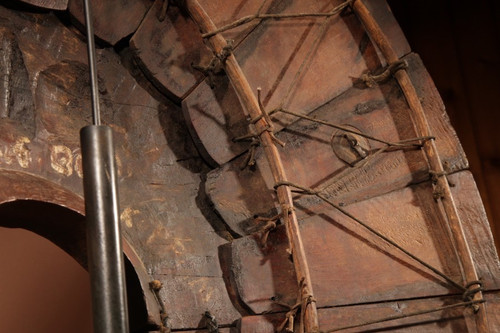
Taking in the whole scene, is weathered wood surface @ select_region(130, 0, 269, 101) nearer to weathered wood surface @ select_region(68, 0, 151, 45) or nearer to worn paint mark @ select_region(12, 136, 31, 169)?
weathered wood surface @ select_region(68, 0, 151, 45)

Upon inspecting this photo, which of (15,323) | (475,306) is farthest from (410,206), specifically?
(15,323)

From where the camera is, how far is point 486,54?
6.05ft

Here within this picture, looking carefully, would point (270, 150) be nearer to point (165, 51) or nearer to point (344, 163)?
point (344, 163)

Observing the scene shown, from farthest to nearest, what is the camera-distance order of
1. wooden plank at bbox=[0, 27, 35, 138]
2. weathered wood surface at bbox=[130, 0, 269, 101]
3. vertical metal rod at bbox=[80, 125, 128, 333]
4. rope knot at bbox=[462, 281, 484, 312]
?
weathered wood surface at bbox=[130, 0, 269, 101]
wooden plank at bbox=[0, 27, 35, 138]
rope knot at bbox=[462, 281, 484, 312]
vertical metal rod at bbox=[80, 125, 128, 333]

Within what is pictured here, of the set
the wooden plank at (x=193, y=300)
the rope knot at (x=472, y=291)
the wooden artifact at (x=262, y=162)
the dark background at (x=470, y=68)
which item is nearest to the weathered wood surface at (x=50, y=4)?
the wooden artifact at (x=262, y=162)

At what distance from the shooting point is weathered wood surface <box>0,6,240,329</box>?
4.89 ft

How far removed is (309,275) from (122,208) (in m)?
0.50

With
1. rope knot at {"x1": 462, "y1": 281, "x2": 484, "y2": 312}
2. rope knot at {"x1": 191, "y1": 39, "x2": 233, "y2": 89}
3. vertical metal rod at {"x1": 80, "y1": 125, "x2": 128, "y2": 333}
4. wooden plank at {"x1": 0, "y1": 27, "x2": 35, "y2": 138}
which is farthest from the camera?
rope knot at {"x1": 191, "y1": 39, "x2": 233, "y2": 89}

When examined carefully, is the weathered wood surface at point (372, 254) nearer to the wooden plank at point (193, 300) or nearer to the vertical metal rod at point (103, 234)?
the wooden plank at point (193, 300)

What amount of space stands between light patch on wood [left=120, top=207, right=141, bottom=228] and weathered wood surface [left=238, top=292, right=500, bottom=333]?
39 cm

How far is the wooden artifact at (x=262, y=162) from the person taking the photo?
4.66 feet

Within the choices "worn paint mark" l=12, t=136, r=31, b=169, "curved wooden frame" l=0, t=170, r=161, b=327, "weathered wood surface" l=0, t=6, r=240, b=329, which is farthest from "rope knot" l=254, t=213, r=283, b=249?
"worn paint mark" l=12, t=136, r=31, b=169

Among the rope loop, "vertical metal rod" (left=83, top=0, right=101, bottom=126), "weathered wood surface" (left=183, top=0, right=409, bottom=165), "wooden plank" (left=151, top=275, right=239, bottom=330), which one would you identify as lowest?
"wooden plank" (left=151, top=275, right=239, bottom=330)

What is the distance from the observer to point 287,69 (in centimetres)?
166
